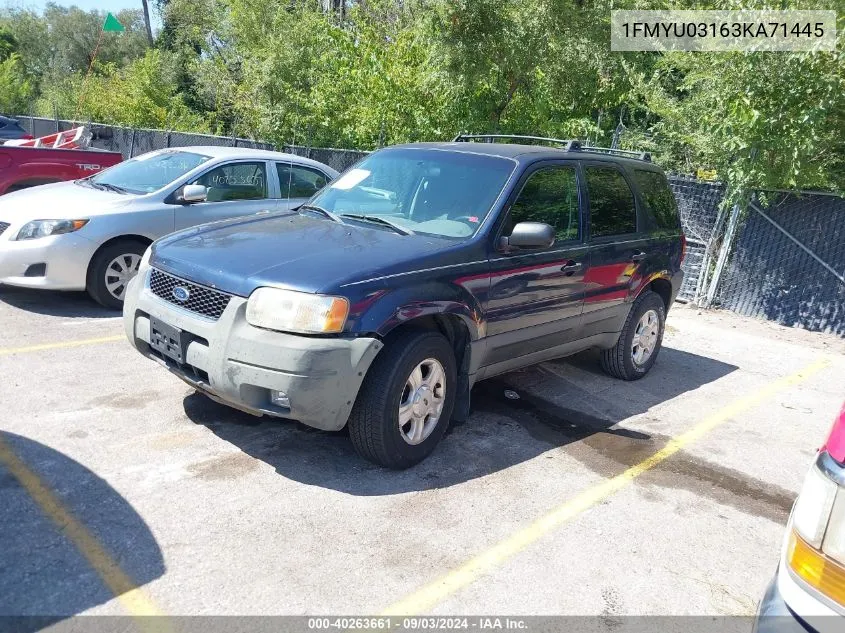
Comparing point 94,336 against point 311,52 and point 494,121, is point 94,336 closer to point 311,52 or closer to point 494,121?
point 494,121

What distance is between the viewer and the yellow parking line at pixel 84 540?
297cm

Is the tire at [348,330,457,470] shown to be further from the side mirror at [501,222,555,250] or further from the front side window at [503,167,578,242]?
the front side window at [503,167,578,242]

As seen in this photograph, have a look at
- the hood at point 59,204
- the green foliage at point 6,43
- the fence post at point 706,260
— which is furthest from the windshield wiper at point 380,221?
the green foliage at point 6,43

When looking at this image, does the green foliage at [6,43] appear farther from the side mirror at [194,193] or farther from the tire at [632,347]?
the tire at [632,347]

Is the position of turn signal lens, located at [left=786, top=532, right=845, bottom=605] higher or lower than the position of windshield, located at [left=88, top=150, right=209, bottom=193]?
lower

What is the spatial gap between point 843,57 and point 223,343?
729 centimetres

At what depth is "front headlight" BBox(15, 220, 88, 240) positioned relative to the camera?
21.7 ft

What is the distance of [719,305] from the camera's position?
9.92 m

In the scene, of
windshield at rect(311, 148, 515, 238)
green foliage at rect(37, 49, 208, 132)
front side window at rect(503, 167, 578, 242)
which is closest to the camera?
windshield at rect(311, 148, 515, 238)

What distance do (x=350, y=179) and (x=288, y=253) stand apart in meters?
1.47

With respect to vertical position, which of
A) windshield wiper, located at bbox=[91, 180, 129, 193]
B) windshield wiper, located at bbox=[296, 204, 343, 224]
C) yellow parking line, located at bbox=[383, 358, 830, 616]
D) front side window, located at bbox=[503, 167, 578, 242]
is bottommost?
yellow parking line, located at bbox=[383, 358, 830, 616]

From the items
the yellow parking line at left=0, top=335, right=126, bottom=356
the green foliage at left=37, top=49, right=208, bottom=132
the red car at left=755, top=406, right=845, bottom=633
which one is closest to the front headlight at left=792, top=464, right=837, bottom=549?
the red car at left=755, top=406, right=845, bottom=633

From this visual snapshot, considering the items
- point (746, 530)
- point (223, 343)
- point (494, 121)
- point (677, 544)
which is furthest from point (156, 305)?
point (494, 121)

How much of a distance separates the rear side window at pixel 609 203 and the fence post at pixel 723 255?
4153mm
